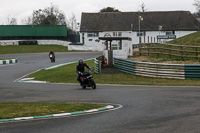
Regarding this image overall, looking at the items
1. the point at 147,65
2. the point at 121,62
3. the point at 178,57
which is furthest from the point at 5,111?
the point at 178,57

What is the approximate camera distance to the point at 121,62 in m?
27.3

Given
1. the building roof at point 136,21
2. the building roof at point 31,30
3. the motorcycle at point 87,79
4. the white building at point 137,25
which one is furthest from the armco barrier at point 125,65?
the building roof at point 31,30

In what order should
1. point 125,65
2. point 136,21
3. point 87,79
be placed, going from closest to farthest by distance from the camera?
point 87,79, point 125,65, point 136,21

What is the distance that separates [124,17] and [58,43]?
1607cm

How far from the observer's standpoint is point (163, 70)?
23.9 meters

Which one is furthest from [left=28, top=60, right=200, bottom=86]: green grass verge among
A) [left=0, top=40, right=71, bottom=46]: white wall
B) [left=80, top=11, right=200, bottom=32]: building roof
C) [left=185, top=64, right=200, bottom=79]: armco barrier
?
[left=80, top=11, right=200, bottom=32]: building roof

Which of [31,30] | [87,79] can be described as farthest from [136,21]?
[87,79]

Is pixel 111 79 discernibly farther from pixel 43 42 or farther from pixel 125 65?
pixel 43 42

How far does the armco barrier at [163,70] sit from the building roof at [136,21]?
52.1 metres

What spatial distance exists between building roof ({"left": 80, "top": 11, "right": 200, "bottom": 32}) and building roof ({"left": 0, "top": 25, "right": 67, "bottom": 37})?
555 cm

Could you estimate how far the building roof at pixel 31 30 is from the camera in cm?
7762

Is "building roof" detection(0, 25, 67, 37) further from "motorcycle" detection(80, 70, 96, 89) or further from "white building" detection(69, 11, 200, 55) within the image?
"motorcycle" detection(80, 70, 96, 89)

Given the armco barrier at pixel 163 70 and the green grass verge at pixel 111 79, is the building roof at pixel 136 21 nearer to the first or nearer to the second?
the green grass verge at pixel 111 79

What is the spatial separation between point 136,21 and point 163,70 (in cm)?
5645
